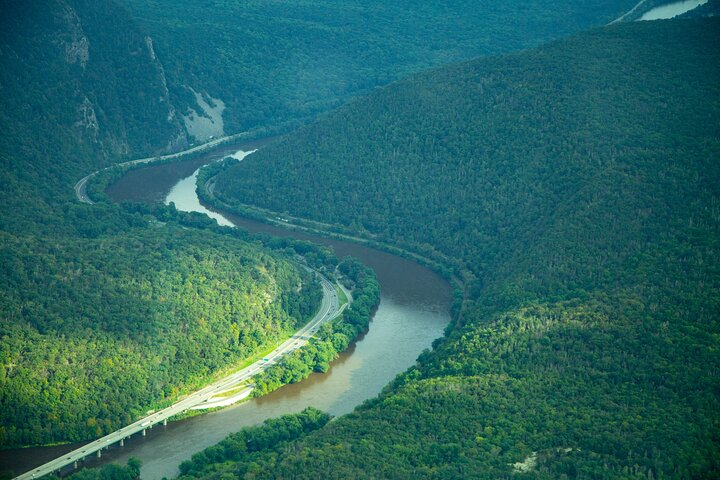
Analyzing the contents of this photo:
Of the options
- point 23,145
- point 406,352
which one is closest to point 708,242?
point 406,352

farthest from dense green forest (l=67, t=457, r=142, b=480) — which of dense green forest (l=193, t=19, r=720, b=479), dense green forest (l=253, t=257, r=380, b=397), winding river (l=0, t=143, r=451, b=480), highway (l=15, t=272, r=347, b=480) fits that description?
dense green forest (l=253, t=257, r=380, b=397)

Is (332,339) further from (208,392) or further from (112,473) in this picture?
(112,473)

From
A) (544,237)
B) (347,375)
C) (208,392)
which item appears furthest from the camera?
(544,237)

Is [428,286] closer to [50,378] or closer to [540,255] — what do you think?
[540,255]

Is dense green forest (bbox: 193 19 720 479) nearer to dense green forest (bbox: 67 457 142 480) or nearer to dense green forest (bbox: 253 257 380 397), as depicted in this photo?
dense green forest (bbox: 67 457 142 480)

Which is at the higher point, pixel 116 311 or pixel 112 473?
pixel 116 311

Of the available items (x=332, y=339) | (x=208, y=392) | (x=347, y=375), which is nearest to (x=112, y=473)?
(x=208, y=392)
